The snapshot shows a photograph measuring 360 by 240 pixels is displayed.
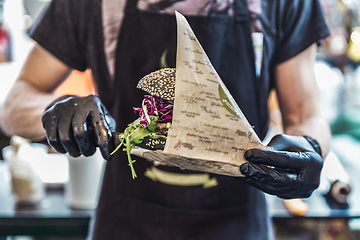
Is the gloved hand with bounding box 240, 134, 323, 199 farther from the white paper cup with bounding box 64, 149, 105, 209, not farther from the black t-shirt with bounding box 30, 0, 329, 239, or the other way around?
the white paper cup with bounding box 64, 149, 105, 209

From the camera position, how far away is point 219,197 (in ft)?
3.06

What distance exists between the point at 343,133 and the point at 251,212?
1279 millimetres

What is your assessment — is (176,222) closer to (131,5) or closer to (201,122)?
(201,122)

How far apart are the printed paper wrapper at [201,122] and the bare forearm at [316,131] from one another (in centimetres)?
30

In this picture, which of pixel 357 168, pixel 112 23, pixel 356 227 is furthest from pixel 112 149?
pixel 357 168

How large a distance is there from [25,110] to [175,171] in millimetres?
466

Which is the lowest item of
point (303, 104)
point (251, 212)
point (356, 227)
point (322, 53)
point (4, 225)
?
point (356, 227)

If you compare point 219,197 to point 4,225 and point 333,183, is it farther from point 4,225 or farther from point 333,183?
point 4,225

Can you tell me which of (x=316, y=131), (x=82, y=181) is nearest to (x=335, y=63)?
(x=316, y=131)

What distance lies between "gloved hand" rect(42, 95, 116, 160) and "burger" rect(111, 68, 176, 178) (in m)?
0.04

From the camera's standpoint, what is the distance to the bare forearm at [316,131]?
86 centimetres

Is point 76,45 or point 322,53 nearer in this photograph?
point 76,45

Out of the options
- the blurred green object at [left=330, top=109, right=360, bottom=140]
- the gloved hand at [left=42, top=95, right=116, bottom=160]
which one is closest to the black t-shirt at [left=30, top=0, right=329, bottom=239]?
the gloved hand at [left=42, top=95, right=116, bottom=160]

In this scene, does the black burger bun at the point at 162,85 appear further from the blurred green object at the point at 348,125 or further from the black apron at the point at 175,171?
the blurred green object at the point at 348,125
